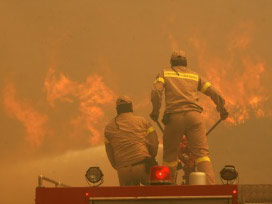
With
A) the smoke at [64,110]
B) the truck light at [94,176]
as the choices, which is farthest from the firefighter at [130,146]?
the smoke at [64,110]

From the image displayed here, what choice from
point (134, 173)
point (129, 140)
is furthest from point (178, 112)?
point (134, 173)

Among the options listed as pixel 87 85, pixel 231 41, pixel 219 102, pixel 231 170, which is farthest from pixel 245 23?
pixel 231 170

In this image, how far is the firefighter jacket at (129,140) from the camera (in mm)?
6383

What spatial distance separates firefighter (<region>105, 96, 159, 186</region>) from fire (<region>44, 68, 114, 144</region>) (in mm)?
7284

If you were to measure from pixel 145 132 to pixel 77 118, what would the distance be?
7587 mm

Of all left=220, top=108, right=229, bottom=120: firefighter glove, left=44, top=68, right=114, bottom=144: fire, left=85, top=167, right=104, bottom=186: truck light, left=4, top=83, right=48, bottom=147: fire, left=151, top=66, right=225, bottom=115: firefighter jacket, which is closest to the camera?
left=85, top=167, right=104, bottom=186: truck light

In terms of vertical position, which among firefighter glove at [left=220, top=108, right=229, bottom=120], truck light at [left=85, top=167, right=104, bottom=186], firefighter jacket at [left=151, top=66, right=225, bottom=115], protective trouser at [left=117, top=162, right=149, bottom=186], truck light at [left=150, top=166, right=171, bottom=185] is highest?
firefighter jacket at [left=151, top=66, right=225, bottom=115]

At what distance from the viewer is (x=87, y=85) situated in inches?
566

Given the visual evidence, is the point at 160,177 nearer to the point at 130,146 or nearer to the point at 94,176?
the point at 94,176

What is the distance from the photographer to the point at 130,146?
6379mm

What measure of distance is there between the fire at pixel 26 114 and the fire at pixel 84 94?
18.9 inches

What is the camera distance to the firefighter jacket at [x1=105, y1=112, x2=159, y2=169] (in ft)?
20.9

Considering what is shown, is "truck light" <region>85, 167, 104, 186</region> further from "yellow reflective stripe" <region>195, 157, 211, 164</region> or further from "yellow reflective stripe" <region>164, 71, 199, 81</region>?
"yellow reflective stripe" <region>164, 71, 199, 81</region>

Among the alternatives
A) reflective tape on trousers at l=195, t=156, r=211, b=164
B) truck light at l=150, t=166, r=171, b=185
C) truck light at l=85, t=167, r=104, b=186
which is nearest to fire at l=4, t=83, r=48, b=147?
reflective tape on trousers at l=195, t=156, r=211, b=164
